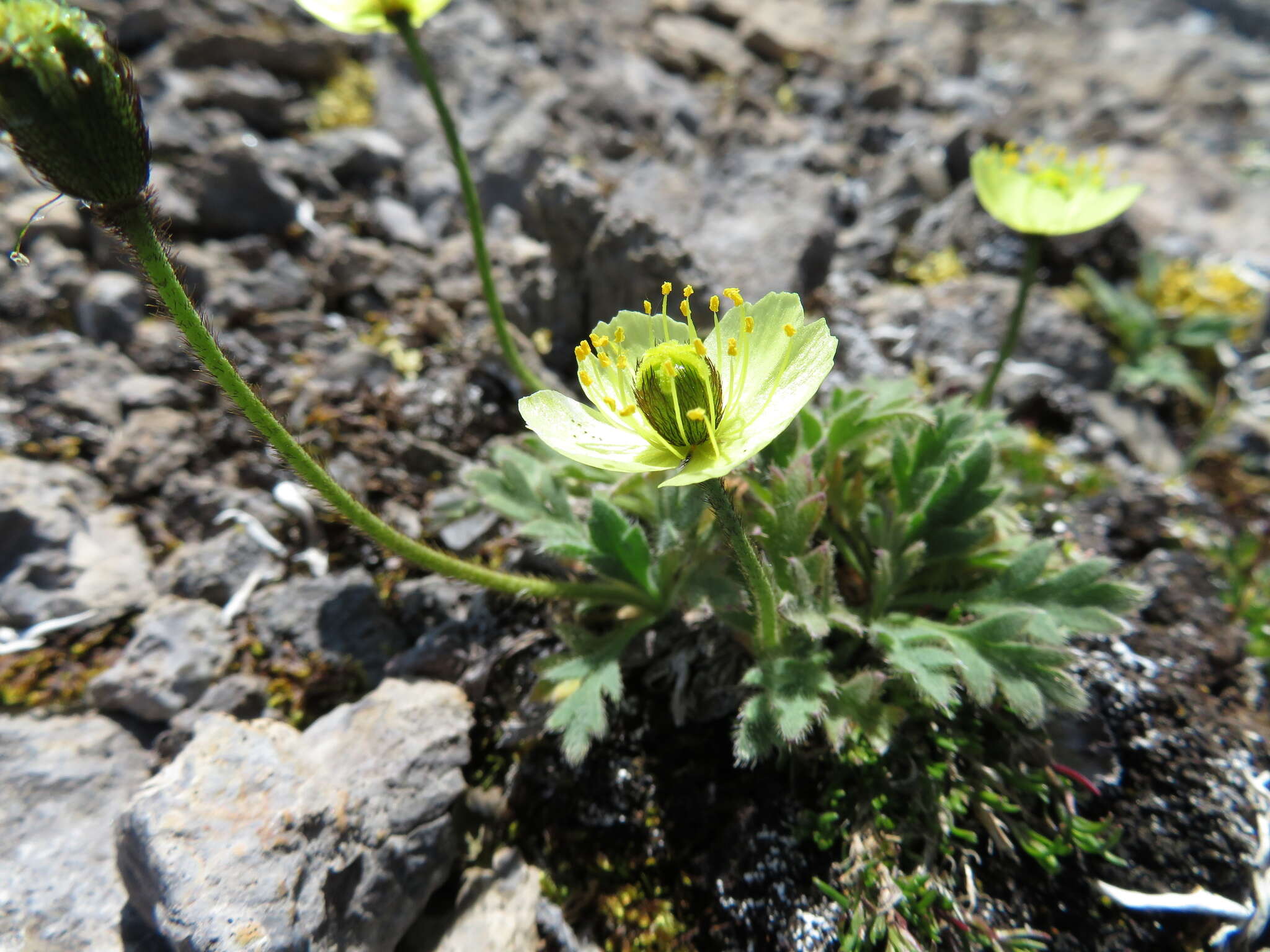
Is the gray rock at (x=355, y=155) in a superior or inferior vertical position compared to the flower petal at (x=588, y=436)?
superior

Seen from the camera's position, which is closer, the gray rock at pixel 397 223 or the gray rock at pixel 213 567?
the gray rock at pixel 213 567

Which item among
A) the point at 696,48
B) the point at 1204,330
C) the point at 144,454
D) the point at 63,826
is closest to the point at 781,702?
the point at 63,826

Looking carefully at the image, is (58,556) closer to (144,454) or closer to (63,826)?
(144,454)

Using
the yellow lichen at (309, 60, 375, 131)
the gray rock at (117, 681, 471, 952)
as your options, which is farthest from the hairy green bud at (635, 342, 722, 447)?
the yellow lichen at (309, 60, 375, 131)

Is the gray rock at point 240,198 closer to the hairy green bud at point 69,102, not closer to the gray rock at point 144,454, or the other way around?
the gray rock at point 144,454

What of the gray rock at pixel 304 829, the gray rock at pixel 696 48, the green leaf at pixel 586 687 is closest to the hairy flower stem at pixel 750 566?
the green leaf at pixel 586 687

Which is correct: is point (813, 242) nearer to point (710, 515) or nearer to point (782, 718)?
point (710, 515)

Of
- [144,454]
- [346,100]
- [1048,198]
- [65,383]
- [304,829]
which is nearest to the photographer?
[304,829]

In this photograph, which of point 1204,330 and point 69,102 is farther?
point 1204,330

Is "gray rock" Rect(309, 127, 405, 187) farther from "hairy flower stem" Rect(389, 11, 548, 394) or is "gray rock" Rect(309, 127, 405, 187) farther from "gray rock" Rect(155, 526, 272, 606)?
"gray rock" Rect(155, 526, 272, 606)
